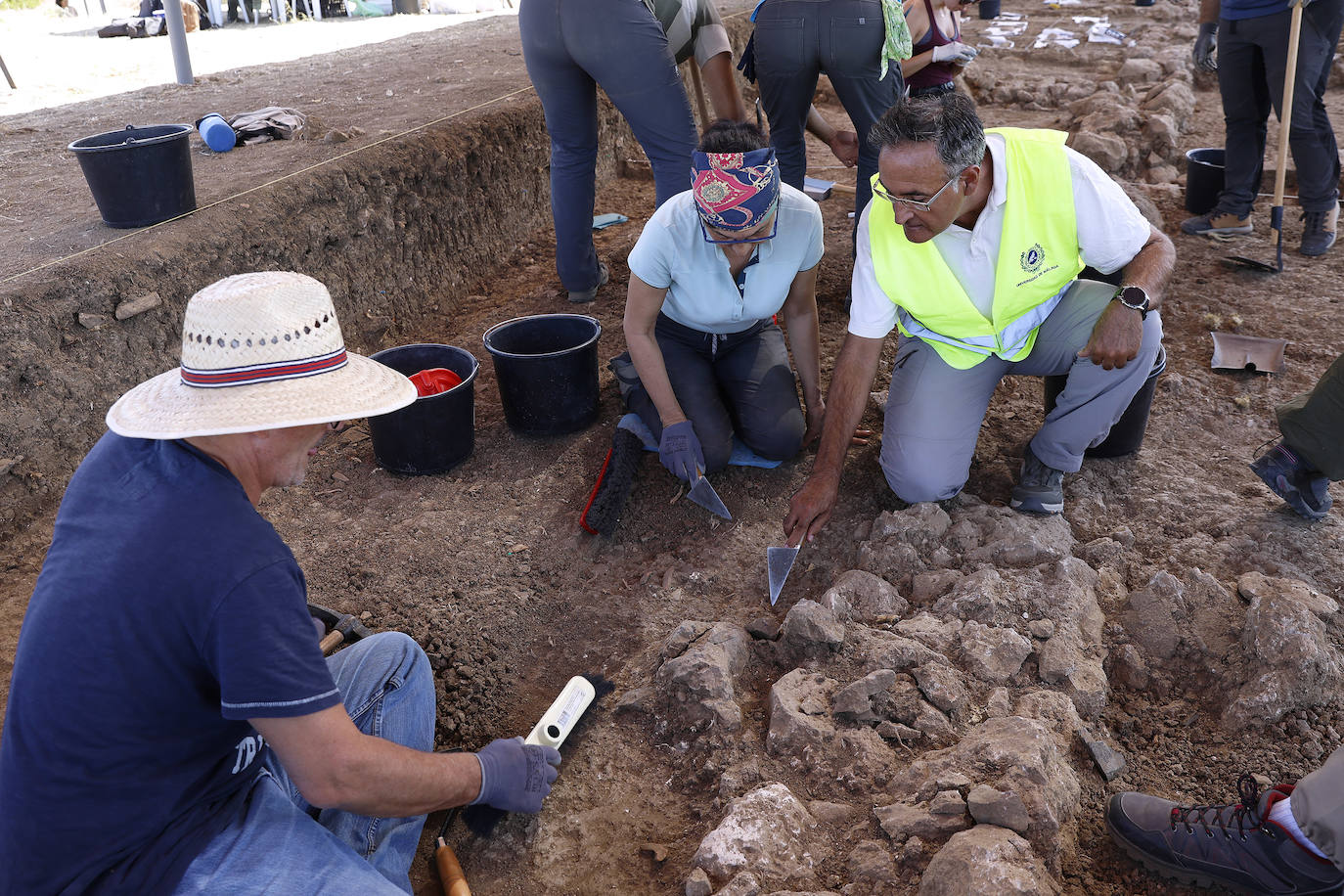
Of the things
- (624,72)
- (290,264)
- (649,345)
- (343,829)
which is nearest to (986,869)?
(343,829)

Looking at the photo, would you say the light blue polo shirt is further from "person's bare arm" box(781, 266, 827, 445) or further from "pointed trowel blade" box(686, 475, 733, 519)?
"pointed trowel blade" box(686, 475, 733, 519)

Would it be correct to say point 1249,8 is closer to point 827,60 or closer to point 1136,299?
point 827,60

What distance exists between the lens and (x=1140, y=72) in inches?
316

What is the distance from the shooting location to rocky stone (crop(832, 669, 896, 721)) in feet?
6.77

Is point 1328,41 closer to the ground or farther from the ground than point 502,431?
farther from the ground

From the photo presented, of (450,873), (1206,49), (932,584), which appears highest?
(1206,49)

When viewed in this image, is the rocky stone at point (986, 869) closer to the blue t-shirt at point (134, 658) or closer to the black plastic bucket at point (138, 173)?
the blue t-shirt at point (134, 658)

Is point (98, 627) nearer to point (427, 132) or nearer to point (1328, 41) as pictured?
point (427, 132)

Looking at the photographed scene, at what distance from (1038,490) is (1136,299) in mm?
624

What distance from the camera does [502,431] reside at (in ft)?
11.6

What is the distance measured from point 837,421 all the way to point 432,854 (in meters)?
1.54

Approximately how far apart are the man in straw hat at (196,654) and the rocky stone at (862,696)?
94 cm

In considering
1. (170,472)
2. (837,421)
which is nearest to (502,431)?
(837,421)

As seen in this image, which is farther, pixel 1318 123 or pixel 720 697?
pixel 1318 123
